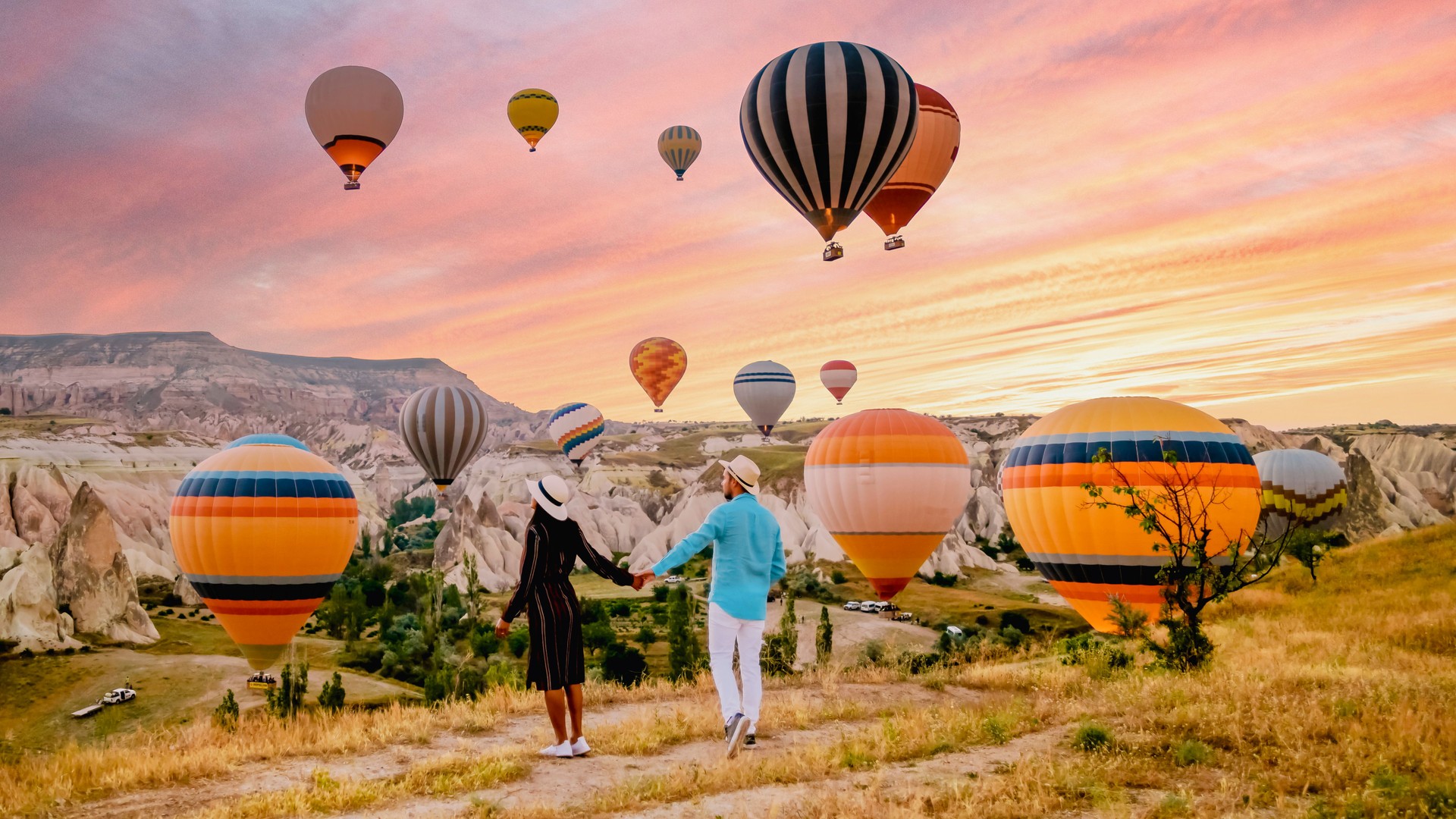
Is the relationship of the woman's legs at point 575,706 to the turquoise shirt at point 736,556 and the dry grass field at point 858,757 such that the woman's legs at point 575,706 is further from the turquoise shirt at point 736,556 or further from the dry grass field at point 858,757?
the turquoise shirt at point 736,556

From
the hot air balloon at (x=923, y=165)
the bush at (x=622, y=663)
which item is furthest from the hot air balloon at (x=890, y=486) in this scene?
the bush at (x=622, y=663)

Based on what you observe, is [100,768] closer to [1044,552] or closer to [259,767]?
[259,767]

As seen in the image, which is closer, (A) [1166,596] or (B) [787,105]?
(A) [1166,596]

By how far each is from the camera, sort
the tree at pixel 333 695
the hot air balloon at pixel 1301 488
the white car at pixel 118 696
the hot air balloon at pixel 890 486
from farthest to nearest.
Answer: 1. the white car at pixel 118 696
2. the hot air balloon at pixel 1301 488
3. the tree at pixel 333 695
4. the hot air balloon at pixel 890 486

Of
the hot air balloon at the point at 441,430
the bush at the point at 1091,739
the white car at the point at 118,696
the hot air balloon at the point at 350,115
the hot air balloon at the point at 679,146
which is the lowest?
the white car at the point at 118,696

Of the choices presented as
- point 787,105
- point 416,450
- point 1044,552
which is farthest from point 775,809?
point 416,450

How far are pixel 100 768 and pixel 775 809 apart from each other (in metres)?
6.25

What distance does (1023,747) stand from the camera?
876 centimetres

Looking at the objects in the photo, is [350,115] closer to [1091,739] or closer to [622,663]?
[622,663]

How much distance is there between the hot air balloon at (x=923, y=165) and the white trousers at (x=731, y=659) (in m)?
18.2

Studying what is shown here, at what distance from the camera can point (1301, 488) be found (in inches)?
1710

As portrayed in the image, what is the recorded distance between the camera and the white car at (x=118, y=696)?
47.6 meters

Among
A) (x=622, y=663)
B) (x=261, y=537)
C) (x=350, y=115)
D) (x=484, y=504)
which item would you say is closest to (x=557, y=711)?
(x=261, y=537)

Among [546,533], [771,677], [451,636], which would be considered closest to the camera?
[546,533]
